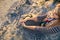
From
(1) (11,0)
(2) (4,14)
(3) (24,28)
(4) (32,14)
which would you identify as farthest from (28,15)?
(1) (11,0)

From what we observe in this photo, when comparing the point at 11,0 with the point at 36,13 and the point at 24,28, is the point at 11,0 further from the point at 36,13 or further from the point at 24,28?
the point at 24,28

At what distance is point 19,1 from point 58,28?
1065mm

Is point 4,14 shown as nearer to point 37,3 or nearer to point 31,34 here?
point 37,3

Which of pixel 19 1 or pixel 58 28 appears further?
pixel 19 1

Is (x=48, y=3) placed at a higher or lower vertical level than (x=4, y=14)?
higher

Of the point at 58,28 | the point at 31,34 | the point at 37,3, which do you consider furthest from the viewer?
the point at 37,3

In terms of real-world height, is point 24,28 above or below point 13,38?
above

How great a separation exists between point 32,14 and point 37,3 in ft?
0.91

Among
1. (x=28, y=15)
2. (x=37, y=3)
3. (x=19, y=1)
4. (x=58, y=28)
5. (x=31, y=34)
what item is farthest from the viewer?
(x=19, y=1)

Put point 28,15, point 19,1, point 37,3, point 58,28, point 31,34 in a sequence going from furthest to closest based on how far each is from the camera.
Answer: point 19,1, point 37,3, point 28,15, point 31,34, point 58,28

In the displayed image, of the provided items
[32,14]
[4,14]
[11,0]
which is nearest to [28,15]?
[32,14]

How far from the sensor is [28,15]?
80.4 inches

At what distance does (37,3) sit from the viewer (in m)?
2.26

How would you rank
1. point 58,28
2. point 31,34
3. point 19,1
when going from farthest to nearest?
1. point 19,1
2. point 31,34
3. point 58,28
